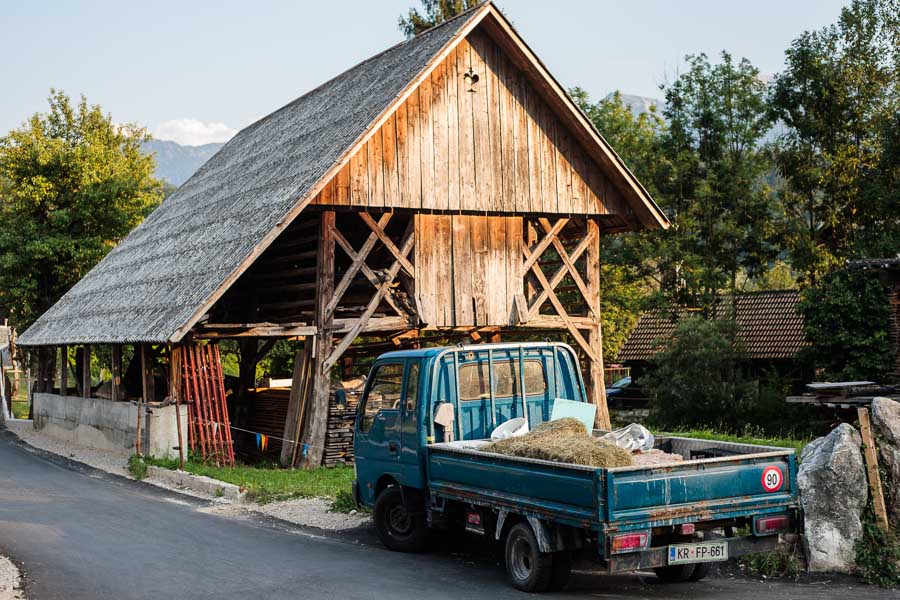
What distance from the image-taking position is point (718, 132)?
38688 mm

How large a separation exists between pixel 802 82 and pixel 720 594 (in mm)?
30774

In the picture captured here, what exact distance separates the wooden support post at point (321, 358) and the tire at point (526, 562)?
1176 cm

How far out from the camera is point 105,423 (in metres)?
25.4

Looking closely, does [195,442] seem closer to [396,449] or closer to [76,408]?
[76,408]

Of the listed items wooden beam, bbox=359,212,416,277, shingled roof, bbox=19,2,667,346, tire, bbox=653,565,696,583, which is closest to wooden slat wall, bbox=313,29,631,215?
wooden beam, bbox=359,212,416,277

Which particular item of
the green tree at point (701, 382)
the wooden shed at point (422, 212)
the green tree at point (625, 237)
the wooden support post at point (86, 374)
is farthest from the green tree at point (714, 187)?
the wooden support post at point (86, 374)

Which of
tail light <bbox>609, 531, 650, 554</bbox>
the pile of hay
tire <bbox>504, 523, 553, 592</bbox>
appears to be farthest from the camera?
tire <bbox>504, 523, 553, 592</bbox>

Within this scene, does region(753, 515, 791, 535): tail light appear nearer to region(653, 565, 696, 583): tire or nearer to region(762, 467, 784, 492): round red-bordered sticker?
region(762, 467, 784, 492): round red-bordered sticker

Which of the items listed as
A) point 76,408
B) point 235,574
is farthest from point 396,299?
point 235,574

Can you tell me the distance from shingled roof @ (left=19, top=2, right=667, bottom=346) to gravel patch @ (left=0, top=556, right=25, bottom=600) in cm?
826

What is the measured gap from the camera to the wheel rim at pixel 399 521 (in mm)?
12422

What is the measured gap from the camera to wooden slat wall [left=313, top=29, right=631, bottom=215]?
73.4ft

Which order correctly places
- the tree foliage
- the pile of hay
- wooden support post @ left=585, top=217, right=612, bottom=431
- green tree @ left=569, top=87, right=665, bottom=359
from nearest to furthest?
the pile of hay → wooden support post @ left=585, top=217, right=612, bottom=431 → the tree foliage → green tree @ left=569, top=87, right=665, bottom=359

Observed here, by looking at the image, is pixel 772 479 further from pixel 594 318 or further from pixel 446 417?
pixel 594 318
